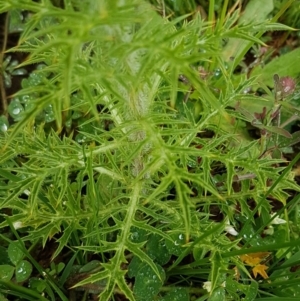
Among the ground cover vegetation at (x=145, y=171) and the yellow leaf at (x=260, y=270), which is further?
the yellow leaf at (x=260, y=270)

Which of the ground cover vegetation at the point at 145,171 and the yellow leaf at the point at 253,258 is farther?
Answer: the yellow leaf at the point at 253,258

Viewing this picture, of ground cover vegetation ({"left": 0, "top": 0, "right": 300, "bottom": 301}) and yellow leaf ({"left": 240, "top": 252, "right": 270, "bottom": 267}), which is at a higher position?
ground cover vegetation ({"left": 0, "top": 0, "right": 300, "bottom": 301})

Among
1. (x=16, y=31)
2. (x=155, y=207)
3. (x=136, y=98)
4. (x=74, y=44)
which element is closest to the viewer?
(x=74, y=44)

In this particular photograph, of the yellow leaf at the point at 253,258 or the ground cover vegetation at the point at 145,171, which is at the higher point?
the ground cover vegetation at the point at 145,171

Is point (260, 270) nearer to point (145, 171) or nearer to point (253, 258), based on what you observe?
point (253, 258)

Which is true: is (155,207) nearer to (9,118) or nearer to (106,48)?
(106,48)

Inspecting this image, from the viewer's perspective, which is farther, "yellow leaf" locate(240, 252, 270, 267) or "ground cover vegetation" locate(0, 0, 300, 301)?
"yellow leaf" locate(240, 252, 270, 267)

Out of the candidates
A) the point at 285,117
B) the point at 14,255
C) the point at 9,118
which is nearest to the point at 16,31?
the point at 9,118

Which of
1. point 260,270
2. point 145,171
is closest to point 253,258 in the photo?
point 260,270
